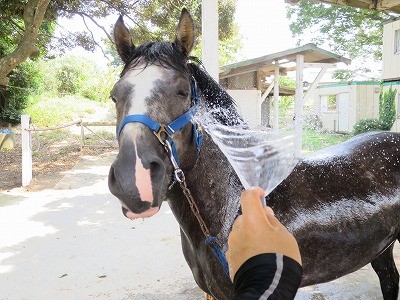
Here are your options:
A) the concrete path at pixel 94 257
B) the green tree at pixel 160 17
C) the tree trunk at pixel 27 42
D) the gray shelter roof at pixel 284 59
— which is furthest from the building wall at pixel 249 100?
the tree trunk at pixel 27 42

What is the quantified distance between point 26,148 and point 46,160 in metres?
3.78

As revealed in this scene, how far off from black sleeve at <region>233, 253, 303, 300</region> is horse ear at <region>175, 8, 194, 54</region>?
1427 millimetres

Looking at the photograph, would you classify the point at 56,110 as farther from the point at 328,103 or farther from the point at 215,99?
the point at 215,99

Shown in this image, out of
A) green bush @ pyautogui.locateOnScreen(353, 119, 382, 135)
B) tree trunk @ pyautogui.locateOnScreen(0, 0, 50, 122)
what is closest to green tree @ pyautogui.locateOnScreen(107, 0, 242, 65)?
tree trunk @ pyautogui.locateOnScreen(0, 0, 50, 122)

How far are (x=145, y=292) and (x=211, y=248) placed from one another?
6.56ft

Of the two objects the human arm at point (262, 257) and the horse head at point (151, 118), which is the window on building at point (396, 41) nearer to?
the horse head at point (151, 118)

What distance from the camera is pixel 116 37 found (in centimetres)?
200

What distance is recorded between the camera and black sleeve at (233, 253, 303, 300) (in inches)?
28.4

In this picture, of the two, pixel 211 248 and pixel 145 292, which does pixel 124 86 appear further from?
pixel 145 292

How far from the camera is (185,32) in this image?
1.93 metres

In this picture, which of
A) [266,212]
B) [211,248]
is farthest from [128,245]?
[266,212]

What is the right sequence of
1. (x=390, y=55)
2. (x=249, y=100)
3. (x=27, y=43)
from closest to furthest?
(x=27, y=43) → (x=249, y=100) → (x=390, y=55)

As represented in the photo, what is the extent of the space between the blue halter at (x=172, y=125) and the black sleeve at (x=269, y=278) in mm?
952

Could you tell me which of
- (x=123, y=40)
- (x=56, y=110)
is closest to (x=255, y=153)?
(x=123, y=40)
